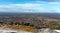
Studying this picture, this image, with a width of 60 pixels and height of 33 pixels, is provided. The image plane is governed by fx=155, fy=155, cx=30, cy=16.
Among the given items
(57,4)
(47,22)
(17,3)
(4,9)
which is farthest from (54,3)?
(4,9)

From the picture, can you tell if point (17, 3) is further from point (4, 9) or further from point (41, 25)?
point (41, 25)

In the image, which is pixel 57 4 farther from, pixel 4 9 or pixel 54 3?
pixel 4 9

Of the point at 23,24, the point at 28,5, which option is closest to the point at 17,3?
the point at 28,5

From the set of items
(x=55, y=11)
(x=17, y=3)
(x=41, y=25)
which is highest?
(x=17, y=3)

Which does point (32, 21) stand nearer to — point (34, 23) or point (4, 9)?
point (34, 23)

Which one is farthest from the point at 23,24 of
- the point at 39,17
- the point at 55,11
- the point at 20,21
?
the point at 55,11

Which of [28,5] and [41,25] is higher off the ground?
[28,5]

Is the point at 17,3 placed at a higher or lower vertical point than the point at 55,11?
higher
